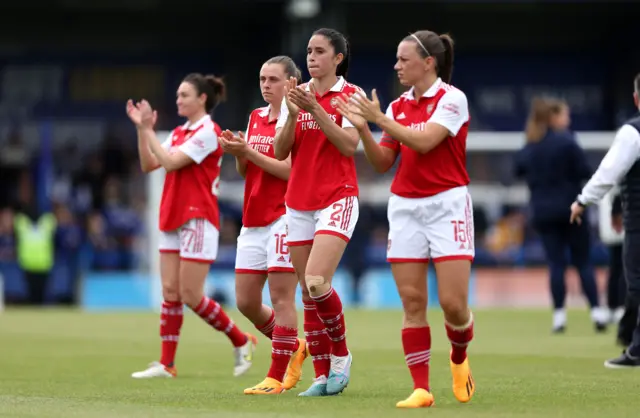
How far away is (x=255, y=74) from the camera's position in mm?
31812

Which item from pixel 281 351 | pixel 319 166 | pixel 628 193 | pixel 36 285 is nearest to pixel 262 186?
pixel 319 166

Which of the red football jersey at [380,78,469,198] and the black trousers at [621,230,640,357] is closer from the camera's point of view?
the red football jersey at [380,78,469,198]

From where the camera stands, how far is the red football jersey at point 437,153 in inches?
309

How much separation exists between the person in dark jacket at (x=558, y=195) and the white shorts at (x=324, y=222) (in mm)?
7007

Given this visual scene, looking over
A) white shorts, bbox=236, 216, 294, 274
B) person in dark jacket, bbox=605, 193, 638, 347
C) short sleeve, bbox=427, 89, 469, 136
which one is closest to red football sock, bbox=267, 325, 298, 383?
white shorts, bbox=236, 216, 294, 274

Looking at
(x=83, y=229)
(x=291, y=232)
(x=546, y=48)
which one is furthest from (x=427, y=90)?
(x=546, y=48)

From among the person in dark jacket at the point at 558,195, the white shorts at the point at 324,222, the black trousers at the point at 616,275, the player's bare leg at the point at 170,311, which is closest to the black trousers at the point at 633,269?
the white shorts at the point at 324,222

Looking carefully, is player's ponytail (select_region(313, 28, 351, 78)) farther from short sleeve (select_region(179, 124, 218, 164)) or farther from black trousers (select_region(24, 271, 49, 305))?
black trousers (select_region(24, 271, 49, 305))

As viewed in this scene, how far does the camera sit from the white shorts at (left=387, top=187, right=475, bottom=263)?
307 inches

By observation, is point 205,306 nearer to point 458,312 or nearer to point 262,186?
point 262,186

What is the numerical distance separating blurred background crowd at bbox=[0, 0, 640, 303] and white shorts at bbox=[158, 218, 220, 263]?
584 inches

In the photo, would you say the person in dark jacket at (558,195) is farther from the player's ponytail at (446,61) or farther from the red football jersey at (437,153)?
the red football jersey at (437,153)

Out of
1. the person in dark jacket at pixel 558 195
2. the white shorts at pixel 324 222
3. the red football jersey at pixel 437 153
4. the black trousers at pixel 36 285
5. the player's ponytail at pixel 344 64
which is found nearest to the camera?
the red football jersey at pixel 437 153

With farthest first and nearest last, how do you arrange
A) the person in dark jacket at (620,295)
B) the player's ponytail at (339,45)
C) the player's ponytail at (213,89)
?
the person in dark jacket at (620,295)
the player's ponytail at (213,89)
the player's ponytail at (339,45)
